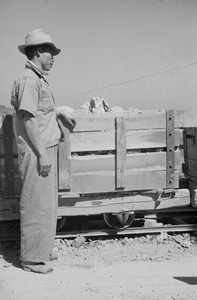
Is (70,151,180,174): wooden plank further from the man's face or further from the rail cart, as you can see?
the man's face

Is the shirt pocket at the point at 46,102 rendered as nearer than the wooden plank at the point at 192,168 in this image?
Yes

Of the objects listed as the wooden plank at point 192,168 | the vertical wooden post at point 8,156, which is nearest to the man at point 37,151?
the vertical wooden post at point 8,156

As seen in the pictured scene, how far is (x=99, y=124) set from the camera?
614 centimetres

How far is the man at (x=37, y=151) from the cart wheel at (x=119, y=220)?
4.49 feet

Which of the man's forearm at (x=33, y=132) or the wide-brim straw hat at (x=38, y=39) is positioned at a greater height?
the wide-brim straw hat at (x=38, y=39)

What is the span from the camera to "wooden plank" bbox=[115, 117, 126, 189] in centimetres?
615

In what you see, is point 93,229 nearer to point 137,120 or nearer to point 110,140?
point 110,140

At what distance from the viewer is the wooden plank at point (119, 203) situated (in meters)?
6.33

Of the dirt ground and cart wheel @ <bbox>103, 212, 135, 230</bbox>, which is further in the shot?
cart wheel @ <bbox>103, 212, 135, 230</bbox>

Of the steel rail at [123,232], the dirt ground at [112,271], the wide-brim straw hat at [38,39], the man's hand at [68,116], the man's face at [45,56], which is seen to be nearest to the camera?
the dirt ground at [112,271]

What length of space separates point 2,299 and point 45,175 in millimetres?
1319

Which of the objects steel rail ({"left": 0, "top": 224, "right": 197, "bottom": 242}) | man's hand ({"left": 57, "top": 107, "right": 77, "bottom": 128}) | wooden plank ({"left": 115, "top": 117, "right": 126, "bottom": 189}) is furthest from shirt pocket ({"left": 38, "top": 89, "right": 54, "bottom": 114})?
steel rail ({"left": 0, "top": 224, "right": 197, "bottom": 242})

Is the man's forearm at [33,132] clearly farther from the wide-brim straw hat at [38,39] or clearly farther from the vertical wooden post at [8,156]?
the vertical wooden post at [8,156]

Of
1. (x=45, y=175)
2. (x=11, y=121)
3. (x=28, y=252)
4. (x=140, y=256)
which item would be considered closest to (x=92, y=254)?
(x=140, y=256)
